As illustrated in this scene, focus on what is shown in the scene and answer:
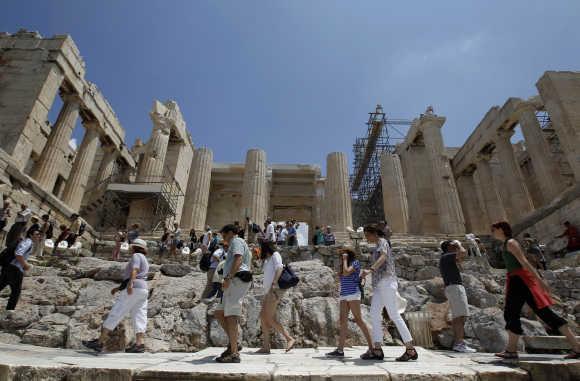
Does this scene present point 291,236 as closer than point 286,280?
No

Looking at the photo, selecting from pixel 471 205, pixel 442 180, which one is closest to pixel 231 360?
pixel 442 180

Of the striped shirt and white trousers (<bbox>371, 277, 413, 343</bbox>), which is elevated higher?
the striped shirt

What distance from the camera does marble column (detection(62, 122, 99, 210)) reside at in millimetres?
18047

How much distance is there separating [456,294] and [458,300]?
9 cm

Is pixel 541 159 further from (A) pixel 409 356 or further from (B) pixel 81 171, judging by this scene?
(B) pixel 81 171

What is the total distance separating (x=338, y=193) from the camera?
19.5 metres

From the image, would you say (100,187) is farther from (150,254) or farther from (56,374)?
(56,374)

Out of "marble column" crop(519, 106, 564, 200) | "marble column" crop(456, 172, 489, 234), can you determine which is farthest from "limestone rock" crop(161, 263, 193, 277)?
"marble column" crop(456, 172, 489, 234)

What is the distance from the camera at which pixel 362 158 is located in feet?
96.7

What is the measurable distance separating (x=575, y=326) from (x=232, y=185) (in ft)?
81.7

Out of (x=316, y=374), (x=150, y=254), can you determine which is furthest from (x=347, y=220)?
(x=316, y=374)

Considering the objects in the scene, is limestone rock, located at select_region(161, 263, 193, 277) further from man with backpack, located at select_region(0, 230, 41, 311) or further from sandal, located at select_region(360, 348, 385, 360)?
sandal, located at select_region(360, 348, 385, 360)

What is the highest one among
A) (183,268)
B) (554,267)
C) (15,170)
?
(15,170)

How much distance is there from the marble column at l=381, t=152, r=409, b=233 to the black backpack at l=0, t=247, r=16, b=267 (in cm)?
1772
